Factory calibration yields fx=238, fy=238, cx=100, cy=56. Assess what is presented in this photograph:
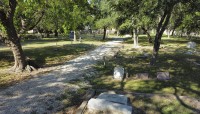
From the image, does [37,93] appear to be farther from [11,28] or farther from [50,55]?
[50,55]

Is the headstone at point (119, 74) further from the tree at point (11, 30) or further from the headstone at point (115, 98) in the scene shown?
the tree at point (11, 30)

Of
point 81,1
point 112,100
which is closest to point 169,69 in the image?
point 81,1

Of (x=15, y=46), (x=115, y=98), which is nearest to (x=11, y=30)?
(x=15, y=46)

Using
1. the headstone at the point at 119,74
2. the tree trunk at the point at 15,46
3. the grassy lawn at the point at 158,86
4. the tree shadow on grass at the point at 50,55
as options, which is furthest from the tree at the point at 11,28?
the headstone at the point at 119,74

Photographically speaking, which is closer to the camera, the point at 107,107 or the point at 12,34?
the point at 107,107

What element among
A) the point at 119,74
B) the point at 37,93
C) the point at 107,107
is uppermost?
the point at 119,74

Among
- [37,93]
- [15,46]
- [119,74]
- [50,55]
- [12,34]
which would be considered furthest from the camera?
[50,55]

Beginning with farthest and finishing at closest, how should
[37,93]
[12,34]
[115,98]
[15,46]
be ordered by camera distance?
[15,46], [12,34], [37,93], [115,98]

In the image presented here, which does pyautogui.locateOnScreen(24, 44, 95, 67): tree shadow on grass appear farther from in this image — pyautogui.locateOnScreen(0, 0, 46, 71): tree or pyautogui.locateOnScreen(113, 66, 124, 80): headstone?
pyautogui.locateOnScreen(113, 66, 124, 80): headstone

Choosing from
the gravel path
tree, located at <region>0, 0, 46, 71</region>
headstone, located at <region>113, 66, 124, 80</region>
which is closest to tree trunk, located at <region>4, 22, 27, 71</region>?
tree, located at <region>0, 0, 46, 71</region>

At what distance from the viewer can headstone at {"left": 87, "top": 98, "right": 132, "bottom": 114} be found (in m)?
8.42

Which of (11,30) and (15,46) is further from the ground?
(11,30)

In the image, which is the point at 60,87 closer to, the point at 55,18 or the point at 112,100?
the point at 112,100

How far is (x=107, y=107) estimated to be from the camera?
8.68m
